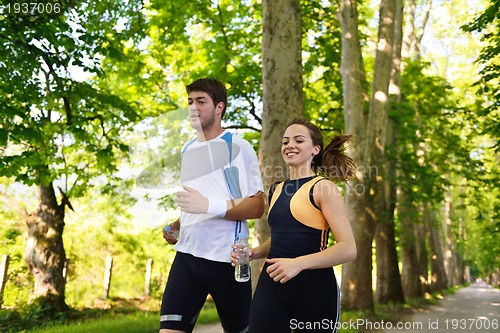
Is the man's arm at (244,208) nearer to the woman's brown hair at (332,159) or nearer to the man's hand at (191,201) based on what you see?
the man's hand at (191,201)

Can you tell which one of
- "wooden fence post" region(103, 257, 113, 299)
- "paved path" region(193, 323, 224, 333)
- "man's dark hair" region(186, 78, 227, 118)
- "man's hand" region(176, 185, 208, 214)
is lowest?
"paved path" region(193, 323, 224, 333)

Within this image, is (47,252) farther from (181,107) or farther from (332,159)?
(332,159)

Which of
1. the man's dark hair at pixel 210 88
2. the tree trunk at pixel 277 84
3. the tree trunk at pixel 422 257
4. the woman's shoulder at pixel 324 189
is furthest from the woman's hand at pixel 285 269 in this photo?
the tree trunk at pixel 422 257

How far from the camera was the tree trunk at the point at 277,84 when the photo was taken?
6027 mm

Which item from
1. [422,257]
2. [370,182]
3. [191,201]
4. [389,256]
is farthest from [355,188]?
[422,257]

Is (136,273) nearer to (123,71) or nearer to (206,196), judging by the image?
(123,71)

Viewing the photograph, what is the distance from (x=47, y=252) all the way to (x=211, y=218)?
11.5 m

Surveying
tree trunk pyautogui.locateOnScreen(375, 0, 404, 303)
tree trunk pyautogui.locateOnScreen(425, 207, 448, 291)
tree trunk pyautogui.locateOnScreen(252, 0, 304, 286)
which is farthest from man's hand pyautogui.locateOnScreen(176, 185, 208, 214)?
tree trunk pyautogui.locateOnScreen(425, 207, 448, 291)

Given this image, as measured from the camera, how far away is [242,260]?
10.8 ft

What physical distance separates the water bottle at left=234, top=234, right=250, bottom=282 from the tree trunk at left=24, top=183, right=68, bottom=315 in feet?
37.0

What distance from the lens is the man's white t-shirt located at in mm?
3355

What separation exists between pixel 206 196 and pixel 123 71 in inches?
481

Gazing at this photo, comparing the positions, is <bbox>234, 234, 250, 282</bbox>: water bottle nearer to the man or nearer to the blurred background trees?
the man

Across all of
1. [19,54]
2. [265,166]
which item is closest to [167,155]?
[265,166]
